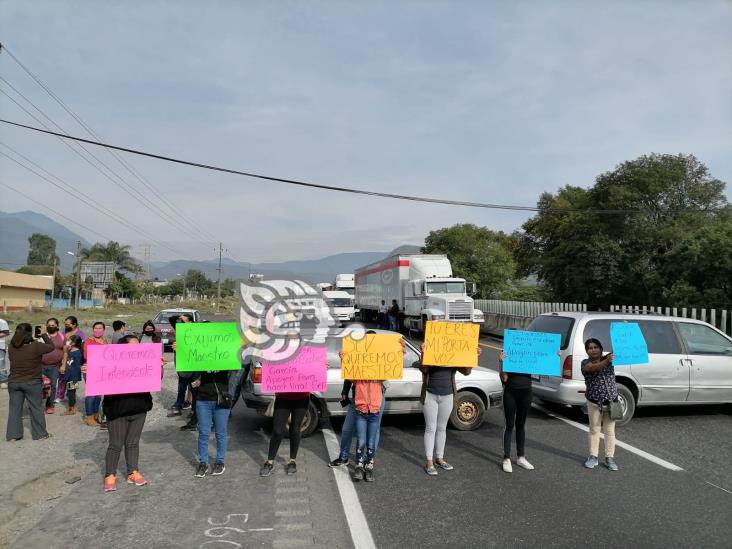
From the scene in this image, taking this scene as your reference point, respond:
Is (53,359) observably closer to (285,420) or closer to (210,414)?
(210,414)

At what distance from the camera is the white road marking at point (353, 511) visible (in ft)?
14.9

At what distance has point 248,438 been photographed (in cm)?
808

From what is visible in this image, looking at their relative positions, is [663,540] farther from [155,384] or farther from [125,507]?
[155,384]

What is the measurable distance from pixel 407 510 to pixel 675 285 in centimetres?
2754

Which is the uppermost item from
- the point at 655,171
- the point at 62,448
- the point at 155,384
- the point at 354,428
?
the point at 655,171

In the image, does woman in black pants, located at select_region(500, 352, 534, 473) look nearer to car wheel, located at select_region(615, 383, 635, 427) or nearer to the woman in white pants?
the woman in white pants

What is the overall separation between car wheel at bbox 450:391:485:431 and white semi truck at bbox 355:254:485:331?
1545 centimetres

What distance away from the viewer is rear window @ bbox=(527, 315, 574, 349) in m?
8.79

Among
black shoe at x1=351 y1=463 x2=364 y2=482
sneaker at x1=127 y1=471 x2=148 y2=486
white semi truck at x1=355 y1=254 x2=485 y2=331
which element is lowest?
sneaker at x1=127 y1=471 x2=148 y2=486

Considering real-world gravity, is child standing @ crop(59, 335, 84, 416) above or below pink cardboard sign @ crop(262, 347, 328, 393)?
below

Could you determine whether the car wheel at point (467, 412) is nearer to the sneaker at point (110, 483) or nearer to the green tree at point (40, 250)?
the sneaker at point (110, 483)

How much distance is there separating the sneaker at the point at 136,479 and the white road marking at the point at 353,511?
201 centimetres

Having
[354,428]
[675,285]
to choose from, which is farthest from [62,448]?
[675,285]

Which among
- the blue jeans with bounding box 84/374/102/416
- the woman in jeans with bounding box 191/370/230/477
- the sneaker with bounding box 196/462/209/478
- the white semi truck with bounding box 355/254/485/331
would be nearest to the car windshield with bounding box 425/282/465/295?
the white semi truck with bounding box 355/254/485/331
